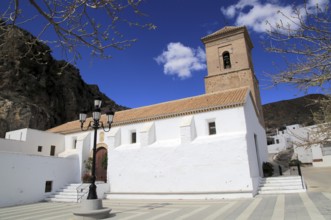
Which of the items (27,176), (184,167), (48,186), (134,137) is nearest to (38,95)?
(48,186)

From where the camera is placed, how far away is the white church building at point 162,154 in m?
15.2

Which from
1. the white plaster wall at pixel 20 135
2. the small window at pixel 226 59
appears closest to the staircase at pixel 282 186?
the small window at pixel 226 59

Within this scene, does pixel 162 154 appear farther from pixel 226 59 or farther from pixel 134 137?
pixel 226 59

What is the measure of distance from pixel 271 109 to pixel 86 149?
56583mm

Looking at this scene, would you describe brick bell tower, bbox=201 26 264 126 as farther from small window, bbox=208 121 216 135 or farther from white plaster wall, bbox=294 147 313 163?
white plaster wall, bbox=294 147 313 163

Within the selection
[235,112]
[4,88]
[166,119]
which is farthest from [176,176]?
[4,88]

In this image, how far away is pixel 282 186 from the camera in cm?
1455

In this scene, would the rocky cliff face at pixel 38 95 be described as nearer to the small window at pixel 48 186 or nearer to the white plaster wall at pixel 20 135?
the white plaster wall at pixel 20 135

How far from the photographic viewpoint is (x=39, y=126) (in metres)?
28.8

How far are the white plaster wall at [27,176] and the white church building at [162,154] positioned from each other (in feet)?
0.19

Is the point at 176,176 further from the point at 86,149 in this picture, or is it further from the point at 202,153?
the point at 86,149

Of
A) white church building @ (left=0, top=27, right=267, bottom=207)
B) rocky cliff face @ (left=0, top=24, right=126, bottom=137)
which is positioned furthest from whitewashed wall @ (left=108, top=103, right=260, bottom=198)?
rocky cliff face @ (left=0, top=24, right=126, bottom=137)

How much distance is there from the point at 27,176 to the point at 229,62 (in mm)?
19441

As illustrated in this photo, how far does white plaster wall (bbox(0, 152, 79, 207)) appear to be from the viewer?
51.4 ft
